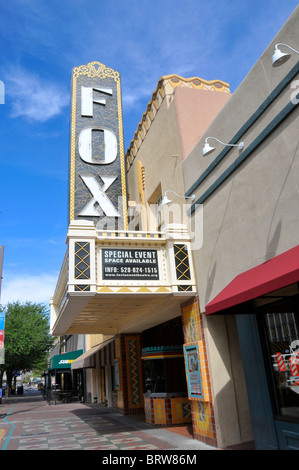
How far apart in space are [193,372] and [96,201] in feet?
22.1

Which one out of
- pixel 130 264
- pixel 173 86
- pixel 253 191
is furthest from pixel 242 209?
pixel 173 86

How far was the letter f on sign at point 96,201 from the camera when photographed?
43.8 feet

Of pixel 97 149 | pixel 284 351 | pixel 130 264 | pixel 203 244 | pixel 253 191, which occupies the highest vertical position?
pixel 97 149

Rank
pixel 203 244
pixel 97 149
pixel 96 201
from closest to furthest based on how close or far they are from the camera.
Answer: pixel 203 244
pixel 96 201
pixel 97 149

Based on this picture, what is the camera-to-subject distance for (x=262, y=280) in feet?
21.0

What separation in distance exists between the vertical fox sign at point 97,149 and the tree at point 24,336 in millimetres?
Result: 27678

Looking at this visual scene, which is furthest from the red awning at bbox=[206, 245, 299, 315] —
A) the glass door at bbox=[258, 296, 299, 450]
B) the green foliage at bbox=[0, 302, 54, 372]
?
the green foliage at bbox=[0, 302, 54, 372]

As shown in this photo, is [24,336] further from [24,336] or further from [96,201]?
[96,201]

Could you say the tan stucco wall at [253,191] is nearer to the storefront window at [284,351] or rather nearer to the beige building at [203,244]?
the beige building at [203,244]

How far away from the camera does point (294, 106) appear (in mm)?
6629

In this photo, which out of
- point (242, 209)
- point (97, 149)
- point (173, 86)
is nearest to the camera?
point (242, 209)

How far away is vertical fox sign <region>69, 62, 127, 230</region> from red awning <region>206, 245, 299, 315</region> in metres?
Result: 6.52

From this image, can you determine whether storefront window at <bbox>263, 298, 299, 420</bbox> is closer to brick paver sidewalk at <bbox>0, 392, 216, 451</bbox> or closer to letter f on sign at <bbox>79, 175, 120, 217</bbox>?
brick paver sidewalk at <bbox>0, 392, 216, 451</bbox>

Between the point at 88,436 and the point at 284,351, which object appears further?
the point at 88,436
